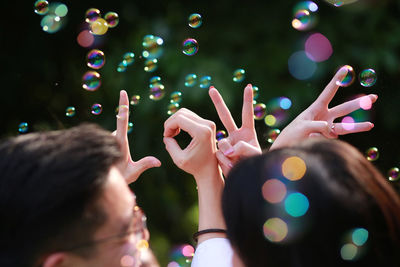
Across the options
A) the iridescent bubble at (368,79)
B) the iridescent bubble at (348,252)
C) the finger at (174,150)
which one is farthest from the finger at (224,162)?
the iridescent bubble at (368,79)

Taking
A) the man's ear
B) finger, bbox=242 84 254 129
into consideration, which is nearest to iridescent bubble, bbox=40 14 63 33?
finger, bbox=242 84 254 129

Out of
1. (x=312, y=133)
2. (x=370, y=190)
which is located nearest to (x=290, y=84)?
(x=312, y=133)

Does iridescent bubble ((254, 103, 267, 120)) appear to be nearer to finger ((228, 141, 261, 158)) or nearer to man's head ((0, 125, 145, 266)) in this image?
finger ((228, 141, 261, 158))

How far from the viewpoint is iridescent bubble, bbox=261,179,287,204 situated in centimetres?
100

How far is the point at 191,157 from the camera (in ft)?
4.79

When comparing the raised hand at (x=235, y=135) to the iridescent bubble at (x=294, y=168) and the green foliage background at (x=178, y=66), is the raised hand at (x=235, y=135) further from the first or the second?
the green foliage background at (x=178, y=66)

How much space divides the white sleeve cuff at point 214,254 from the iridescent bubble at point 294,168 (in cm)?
42

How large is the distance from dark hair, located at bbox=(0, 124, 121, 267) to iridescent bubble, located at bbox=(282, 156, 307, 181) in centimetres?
35

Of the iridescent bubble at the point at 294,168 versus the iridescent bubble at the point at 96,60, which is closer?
the iridescent bubble at the point at 294,168

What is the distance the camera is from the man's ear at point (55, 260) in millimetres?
1021

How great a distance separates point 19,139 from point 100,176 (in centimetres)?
19

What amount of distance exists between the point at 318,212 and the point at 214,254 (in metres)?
0.48

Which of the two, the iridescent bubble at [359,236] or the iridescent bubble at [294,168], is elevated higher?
the iridescent bubble at [294,168]

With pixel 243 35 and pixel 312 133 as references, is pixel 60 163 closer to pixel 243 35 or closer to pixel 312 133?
pixel 312 133
